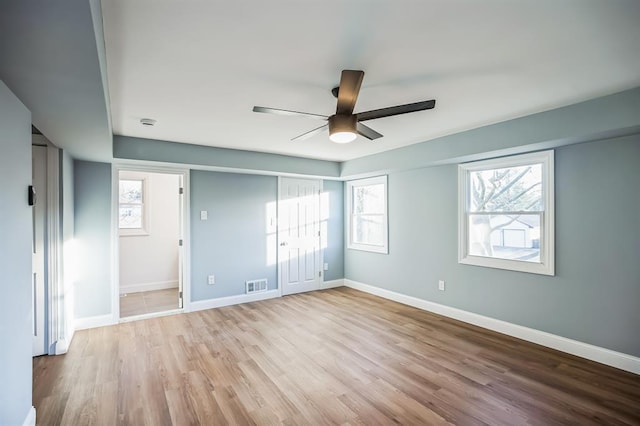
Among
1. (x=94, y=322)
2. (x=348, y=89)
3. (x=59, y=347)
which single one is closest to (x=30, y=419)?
(x=59, y=347)

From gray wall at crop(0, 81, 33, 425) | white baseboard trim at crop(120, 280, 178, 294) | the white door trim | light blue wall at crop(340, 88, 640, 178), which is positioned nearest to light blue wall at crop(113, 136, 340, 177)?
the white door trim

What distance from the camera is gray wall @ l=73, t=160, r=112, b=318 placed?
399 centimetres

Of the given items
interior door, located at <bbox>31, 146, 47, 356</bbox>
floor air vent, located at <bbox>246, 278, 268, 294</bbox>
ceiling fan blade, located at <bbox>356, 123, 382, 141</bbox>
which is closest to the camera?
ceiling fan blade, located at <bbox>356, 123, 382, 141</bbox>

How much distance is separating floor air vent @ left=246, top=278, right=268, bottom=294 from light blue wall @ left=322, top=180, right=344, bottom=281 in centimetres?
131

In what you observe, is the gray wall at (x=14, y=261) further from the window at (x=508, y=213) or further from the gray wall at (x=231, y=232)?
the window at (x=508, y=213)

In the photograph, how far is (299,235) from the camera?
19.1ft

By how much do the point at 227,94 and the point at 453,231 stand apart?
3.35 meters

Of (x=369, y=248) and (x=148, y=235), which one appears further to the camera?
(x=148, y=235)

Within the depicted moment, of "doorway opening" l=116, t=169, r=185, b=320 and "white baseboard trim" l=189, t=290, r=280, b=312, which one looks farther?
"doorway opening" l=116, t=169, r=185, b=320

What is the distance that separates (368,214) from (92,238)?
4216 millimetres

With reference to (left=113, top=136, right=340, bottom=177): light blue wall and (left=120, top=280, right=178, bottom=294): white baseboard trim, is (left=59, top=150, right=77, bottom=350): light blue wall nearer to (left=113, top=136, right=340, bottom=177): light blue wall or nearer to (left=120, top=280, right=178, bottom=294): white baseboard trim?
Result: (left=113, top=136, right=340, bottom=177): light blue wall

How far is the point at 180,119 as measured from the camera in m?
3.32

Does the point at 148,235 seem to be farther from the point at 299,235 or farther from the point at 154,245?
the point at 299,235

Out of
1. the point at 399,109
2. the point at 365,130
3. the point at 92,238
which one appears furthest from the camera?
the point at 92,238
